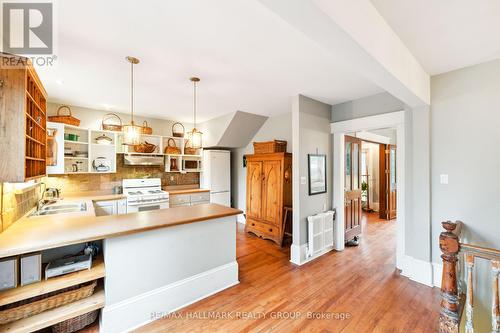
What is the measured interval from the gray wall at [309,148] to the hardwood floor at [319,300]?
65 centimetres

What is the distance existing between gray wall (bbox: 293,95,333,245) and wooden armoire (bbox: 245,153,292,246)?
602mm

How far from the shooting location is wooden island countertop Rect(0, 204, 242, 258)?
1516 mm

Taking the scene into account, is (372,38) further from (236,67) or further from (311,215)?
(311,215)

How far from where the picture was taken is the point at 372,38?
1.51m

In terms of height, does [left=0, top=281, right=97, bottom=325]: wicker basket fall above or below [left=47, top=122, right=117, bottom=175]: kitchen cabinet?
below

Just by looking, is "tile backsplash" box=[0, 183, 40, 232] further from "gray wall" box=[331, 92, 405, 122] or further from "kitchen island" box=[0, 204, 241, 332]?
"gray wall" box=[331, 92, 405, 122]

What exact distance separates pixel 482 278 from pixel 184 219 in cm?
323

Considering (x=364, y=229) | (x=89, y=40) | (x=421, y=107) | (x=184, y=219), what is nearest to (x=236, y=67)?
(x=89, y=40)

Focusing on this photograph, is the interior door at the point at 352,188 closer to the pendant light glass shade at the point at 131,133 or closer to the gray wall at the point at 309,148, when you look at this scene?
the gray wall at the point at 309,148

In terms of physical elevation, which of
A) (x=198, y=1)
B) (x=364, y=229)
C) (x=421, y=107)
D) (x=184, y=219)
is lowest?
(x=364, y=229)

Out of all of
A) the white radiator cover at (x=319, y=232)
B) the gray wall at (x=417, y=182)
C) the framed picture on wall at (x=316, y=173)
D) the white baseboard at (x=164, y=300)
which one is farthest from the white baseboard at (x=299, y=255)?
the gray wall at (x=417, y=182)

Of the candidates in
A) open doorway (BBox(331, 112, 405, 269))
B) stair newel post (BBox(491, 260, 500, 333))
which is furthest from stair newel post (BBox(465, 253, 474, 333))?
open doorway (BBox(331, 112, 405, 269))

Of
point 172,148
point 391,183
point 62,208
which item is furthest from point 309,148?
point 391,183

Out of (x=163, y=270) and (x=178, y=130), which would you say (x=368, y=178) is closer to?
(x=178, y=130)
